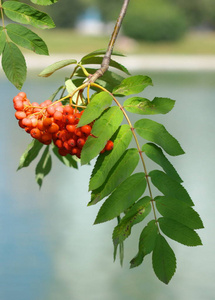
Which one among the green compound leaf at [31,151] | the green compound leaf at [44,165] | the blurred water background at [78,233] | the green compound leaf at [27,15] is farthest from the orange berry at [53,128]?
the blurred water background at [78,233]

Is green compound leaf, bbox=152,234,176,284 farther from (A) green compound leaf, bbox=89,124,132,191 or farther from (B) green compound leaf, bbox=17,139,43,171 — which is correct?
(B) green compound leaf, bbox=17,139,43,171

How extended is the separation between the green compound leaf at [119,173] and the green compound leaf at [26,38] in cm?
26

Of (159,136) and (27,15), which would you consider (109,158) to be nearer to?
(159,136)

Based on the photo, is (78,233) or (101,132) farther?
(78,233)

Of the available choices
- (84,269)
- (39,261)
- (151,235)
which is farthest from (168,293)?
(151,235)

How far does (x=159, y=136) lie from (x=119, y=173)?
0.33 ft

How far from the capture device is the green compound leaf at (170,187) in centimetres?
112

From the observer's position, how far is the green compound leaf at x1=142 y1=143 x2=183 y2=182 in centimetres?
113

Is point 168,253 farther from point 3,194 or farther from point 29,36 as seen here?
point 3,194

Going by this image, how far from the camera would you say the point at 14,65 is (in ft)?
→ 3.97

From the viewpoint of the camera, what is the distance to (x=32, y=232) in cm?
591

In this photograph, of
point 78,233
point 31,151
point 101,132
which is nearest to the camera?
point 101,132

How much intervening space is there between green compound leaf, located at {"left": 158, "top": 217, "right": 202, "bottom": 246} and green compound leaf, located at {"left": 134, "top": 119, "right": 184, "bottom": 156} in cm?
13

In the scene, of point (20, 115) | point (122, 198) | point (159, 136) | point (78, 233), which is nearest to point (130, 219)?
point (122, 198)
